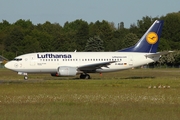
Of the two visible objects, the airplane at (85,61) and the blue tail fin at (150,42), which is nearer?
the airplane at (85,61)

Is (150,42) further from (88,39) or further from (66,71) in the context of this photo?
(88,39)

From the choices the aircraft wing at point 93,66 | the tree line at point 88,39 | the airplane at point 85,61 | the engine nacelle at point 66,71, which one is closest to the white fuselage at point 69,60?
the airplane at point 85,61

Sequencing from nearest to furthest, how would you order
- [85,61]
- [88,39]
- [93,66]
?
[93,66]
[85,61]
[88,39]

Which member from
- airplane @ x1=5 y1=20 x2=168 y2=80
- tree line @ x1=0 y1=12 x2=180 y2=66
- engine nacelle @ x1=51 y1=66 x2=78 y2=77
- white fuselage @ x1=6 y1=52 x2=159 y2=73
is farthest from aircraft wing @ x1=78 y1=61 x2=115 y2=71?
tree line @ x1=0 y1=12 x2=180 y2=66

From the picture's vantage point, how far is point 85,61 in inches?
2109

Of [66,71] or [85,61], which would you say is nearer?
[66,71]

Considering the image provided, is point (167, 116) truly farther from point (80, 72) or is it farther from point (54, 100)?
point (80, 72)

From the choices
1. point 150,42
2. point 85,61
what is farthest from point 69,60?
point 150,42

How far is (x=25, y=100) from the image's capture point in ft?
83.7

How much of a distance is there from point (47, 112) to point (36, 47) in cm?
11096

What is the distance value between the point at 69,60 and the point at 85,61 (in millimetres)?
1668

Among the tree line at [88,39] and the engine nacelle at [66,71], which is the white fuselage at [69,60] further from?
the tree line at [88,39]

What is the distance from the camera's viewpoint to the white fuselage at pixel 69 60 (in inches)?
2047

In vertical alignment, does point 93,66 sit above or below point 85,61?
below
